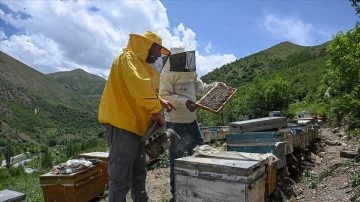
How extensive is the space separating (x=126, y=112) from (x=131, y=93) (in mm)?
276

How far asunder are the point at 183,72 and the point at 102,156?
2107 mm

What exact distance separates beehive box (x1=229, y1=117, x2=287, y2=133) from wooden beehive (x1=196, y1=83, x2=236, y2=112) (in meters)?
0.58

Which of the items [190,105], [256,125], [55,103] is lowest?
[256,125]

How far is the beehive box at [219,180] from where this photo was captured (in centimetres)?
313

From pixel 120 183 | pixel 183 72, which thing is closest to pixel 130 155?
pixel 120 183

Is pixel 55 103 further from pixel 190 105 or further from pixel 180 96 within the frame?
pixel 190 105

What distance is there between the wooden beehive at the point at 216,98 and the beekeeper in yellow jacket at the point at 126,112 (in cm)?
149

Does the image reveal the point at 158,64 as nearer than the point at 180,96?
Yes

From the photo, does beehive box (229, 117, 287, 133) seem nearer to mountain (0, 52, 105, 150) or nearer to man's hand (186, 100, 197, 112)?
man's hand (186, 100, 197, 112)

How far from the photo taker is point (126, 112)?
3660mm

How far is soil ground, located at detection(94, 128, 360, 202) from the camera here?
484 centimetres

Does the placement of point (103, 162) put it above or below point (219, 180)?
below

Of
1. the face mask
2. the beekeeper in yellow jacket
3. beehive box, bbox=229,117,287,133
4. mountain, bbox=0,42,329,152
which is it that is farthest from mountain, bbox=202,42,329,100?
the beekeeper in yellow jacket

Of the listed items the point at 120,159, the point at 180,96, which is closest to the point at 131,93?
the point at 120,159
